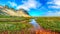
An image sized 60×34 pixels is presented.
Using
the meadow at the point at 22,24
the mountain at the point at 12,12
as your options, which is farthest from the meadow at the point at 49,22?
the mountain at the point at 12,12

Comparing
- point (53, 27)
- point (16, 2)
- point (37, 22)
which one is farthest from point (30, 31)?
point (16, 2)

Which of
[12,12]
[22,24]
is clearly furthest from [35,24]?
[12,12]

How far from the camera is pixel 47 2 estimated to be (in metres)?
Answer: 1.72

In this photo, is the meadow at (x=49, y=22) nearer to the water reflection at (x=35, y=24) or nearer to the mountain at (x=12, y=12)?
the water reflection at (x=35, y=24)

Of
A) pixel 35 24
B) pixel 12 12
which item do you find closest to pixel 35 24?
pixel 35 24

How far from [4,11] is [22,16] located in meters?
0.24

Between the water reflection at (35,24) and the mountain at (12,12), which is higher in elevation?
the mountain at (12,12)

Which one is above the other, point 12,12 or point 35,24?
point 12,12

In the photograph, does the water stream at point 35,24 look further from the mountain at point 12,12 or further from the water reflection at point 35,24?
the mountain at point 12,12

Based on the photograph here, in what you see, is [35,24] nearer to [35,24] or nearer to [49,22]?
[35,24]

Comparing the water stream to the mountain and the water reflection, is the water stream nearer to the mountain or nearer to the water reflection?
the water reflection

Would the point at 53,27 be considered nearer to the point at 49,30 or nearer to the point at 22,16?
the point at 49,30

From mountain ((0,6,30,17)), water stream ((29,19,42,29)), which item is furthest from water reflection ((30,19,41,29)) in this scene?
mountain ((0,6,30,17))

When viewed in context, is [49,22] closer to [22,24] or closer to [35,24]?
[35,24]
